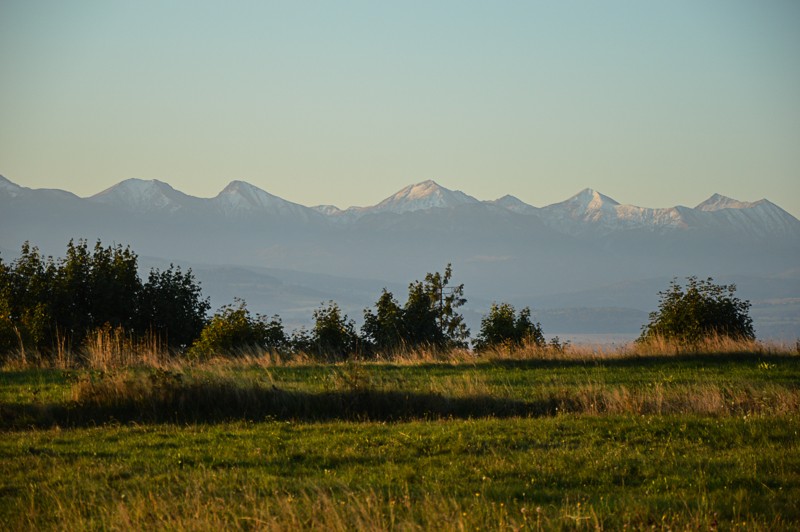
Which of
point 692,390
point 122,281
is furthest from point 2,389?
point 122,281

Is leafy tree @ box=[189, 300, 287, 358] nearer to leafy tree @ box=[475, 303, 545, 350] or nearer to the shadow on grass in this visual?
leafy tree @ box=[475, 303, 545, 350]

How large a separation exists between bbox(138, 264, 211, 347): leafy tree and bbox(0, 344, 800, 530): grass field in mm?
18577

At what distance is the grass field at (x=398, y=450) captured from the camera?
12.2m

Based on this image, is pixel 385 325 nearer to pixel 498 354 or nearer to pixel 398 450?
pixel 498 354

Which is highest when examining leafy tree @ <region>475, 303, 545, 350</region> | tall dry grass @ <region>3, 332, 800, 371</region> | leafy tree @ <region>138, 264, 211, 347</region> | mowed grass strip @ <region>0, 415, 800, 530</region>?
leafy tree @ <region>138, 264, 211, 347</region>

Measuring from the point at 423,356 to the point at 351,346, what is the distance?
10.7m

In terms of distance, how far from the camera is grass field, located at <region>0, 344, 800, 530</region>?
39.9ft

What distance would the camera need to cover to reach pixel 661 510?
12172 mm

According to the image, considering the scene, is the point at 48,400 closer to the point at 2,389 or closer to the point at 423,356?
the point at 2,389

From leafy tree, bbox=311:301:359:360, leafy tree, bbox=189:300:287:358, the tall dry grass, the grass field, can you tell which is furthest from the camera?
leafy tree, bbox=311:301:359:360

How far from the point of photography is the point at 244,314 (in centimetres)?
4347

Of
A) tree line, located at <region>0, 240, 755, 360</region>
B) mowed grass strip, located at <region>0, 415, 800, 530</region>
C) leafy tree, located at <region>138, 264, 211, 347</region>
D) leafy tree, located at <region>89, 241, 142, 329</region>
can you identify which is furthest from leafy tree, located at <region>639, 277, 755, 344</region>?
leafy tree, located at <region>89, 241, 142, 329</region>

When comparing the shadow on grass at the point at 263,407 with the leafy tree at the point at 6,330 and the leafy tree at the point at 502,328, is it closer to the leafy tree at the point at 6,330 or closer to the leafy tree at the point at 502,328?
the leafy tree at the point at 6,330

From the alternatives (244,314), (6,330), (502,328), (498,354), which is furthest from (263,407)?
(502,328)
